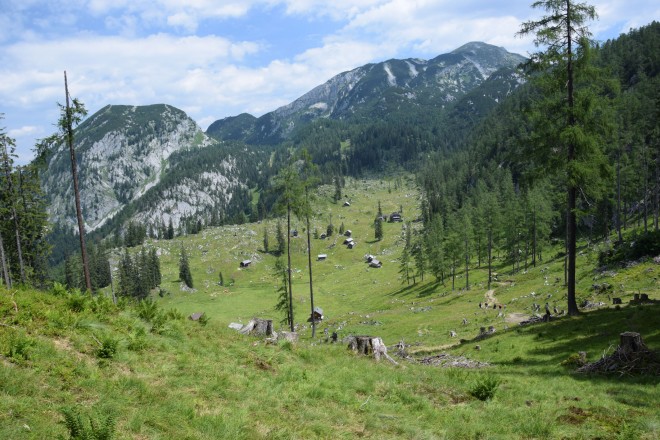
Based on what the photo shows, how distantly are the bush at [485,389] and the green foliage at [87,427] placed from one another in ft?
32.3

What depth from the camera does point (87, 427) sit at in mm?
6727

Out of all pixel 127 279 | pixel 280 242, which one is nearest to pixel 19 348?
pixel 127 279

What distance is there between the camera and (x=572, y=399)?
11820 mm

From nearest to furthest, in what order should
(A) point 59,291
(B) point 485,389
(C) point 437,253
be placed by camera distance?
1. (B) point 485,389
2. (A) point 59,291
3. (C) point 437,253

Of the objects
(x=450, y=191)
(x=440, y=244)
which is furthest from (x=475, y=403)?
(x=450, y=191)

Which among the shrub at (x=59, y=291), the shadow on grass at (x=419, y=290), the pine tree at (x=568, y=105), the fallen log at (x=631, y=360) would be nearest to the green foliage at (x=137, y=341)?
the shrub at (x=59, y=291)

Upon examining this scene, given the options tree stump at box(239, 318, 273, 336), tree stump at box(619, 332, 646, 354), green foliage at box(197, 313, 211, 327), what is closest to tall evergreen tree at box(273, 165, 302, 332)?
tree stump at box(239, 318, 273, 336)

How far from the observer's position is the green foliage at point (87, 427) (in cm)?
661

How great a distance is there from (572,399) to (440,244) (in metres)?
78.1

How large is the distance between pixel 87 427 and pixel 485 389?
34.2ft

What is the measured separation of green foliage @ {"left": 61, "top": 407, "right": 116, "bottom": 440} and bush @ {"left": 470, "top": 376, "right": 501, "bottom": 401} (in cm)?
986

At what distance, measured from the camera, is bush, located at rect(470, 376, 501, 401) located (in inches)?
471

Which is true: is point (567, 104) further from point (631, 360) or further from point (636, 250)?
point (636, 250)

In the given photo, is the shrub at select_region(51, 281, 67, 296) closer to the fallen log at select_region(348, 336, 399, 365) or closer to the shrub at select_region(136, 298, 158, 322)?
the shrub at select_region(136, 298, 158, 322)
